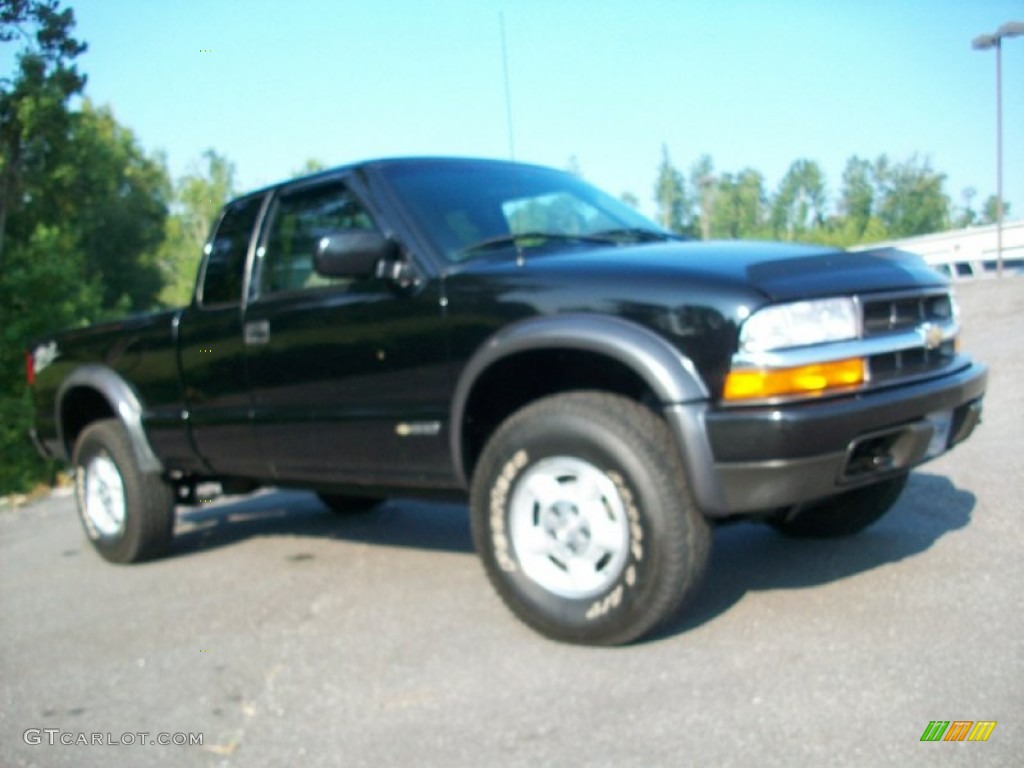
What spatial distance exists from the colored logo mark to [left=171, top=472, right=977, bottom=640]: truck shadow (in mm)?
1043

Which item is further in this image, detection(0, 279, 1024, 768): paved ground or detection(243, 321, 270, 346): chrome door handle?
detection(243, 321, 270, 346): chrome door handle

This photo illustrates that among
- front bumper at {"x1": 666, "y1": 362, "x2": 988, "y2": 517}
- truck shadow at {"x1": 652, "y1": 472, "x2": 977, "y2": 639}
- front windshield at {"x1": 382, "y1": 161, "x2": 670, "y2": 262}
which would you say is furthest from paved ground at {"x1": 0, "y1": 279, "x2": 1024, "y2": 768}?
front windshield at {"x1": 382, "y1": 161, "x2": 670, "y2": 262}

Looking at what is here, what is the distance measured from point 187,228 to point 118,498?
73.5 metres

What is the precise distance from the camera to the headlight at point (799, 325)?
3.14m

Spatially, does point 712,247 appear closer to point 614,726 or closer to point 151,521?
point 614,726

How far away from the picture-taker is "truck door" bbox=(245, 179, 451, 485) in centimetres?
396

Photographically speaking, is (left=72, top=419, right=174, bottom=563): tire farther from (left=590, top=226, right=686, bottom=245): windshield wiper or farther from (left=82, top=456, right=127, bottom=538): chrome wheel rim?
(left=590, top=226, right=686, bottom=245): windshield wiper

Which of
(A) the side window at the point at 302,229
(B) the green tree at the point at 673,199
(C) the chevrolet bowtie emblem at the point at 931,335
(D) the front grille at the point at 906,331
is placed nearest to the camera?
(D) the front grille at the point at 906,331

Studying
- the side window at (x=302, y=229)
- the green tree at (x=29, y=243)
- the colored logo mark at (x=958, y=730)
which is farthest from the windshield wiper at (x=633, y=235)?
the green tree at (x=29, y=243)

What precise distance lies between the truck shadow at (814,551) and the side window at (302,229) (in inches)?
82.6

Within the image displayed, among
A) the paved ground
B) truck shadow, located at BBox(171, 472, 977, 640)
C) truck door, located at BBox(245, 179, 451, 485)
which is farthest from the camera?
truck shadow, located at BBox(171, 472, 977, 640)

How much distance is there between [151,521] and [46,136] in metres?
21.9

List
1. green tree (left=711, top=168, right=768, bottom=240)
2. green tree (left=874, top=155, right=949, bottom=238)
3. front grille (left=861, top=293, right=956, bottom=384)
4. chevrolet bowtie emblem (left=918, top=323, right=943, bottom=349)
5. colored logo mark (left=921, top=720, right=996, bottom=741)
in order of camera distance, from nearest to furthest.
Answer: colored logo mark (left=921, top=720, right=996, bottom=741)
front grille (left=861, top=293, right=956, bottom=384)
chevrolet bowtie emblem (left=918, top=323, right=943, bottom=349)
green tree (left=711, top=168, right=768, bottom=240)
green tree (left=874, top=155, right=949, bottom=238)

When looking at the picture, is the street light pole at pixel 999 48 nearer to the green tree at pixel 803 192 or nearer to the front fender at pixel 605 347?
the front fender at pixel 605 347
